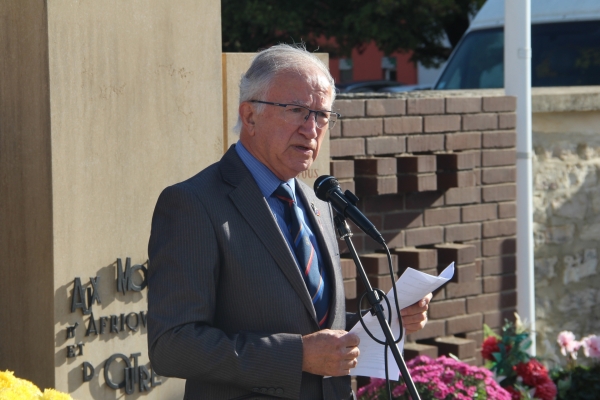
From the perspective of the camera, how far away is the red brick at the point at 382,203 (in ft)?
16.9

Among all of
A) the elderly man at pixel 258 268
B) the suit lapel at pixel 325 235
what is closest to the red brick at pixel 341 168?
the suit lapel at pixel 325 235

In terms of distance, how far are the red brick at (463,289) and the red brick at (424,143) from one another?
805 millimetres

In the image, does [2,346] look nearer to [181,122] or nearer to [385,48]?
[181,122]

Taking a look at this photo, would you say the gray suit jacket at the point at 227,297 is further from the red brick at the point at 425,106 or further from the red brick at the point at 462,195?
the red brick at the point at 462,195

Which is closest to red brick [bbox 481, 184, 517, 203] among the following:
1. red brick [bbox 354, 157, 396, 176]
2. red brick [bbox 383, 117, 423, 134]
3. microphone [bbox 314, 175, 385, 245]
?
red brick [bbox 383, 117, 423, 134]

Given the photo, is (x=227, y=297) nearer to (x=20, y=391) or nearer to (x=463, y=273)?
(x=20, y=391)

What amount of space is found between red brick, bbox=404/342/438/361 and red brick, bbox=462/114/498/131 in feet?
4.32

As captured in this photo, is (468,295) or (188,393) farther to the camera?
(468,295)

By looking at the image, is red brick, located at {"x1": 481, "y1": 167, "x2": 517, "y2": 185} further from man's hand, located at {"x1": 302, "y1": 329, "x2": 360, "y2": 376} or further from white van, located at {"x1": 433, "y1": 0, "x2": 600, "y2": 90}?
man's hand, located at {"x1": 302, "y1": 329, "x2": 360, "y2": 376}

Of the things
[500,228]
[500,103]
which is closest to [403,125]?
[500,103]

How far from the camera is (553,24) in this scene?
27.9 feet

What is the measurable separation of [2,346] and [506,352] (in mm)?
2735

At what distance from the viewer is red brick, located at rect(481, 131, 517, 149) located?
18.8 ft

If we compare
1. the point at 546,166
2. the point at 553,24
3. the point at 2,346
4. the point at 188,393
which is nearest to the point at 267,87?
the point at 188,393
